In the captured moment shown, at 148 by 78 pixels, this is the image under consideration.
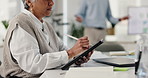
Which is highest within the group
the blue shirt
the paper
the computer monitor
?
the paper

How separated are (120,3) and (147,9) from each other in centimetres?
76

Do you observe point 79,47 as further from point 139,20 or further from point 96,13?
point 139,20

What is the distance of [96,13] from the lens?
493 centimetres

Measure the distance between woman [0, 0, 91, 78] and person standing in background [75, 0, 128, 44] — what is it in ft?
9.66

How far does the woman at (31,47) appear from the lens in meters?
1.65

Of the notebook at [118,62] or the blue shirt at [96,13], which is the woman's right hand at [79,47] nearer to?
A: the notebook at [118,62]

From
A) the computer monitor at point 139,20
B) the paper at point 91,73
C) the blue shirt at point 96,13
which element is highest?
the paper at point 91,73

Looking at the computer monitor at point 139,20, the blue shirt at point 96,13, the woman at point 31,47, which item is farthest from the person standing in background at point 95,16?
the woman at point 31,47

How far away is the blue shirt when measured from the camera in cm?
489

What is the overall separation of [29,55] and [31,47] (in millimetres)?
50

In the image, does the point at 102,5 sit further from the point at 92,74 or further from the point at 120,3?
the point at 92,74

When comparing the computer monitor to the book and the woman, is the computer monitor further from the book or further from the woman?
the book

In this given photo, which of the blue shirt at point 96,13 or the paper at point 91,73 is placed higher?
the paper at point 91,73

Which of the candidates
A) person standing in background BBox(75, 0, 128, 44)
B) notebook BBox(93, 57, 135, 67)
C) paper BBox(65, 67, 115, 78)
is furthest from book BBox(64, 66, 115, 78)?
person standing in background BBox(75, 0, 128, 44)
